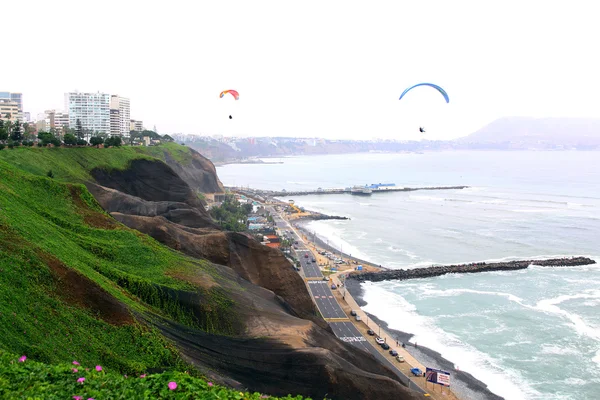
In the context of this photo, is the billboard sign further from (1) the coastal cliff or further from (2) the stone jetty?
(2) the stone jetty

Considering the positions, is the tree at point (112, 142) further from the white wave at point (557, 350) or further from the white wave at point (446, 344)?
the white wave at point (557, 350)

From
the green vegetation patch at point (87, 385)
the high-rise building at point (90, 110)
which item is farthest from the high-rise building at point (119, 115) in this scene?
the green vegetation patch at point (87, 385)

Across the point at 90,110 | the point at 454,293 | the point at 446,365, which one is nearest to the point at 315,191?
the point at 90,110

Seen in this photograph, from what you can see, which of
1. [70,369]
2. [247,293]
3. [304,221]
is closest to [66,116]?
[304,221]

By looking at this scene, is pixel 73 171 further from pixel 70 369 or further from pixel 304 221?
pixel 304 221

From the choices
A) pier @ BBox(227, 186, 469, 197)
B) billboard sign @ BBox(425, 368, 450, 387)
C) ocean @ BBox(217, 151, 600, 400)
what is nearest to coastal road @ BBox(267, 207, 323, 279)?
ocean @ BBox(217, 151, 600, 400)
